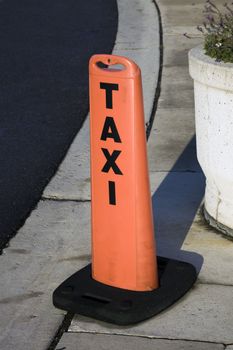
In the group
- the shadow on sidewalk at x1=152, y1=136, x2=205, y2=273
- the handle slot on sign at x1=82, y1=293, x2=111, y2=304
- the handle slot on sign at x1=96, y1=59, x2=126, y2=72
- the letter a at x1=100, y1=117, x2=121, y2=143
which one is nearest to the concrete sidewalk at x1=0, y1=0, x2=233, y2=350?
the shadow on sidewalk at x1=152, y1=136, x2=205, y2=273

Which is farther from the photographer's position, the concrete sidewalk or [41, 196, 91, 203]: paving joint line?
[41, 196, 91, 203]: paving joint line

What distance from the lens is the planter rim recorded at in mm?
5023

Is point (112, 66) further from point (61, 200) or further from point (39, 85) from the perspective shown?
point (39, 85)

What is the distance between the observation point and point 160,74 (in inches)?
354

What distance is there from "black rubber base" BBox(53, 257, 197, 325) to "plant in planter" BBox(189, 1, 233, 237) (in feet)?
1.97

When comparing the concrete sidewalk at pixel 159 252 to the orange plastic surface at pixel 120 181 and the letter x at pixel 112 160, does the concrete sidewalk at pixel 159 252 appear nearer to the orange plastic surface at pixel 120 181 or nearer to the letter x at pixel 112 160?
the orange plastic surface at pixel 120 181

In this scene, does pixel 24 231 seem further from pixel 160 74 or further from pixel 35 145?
pixel 160 74

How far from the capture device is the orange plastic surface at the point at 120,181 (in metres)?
4.47

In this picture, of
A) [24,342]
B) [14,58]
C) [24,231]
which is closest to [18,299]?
[24,342]

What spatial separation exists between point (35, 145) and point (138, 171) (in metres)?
2.93

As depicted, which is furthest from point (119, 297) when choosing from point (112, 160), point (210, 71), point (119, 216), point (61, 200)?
point (61, 200)

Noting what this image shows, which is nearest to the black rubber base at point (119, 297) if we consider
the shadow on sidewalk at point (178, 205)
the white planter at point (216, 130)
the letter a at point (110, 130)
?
the shadow on sidewalk at point (178, 205)

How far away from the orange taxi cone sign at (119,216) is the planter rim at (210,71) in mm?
604

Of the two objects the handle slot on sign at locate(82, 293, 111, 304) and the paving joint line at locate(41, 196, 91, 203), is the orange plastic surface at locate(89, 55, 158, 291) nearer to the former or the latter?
the handle slot on sign at locate(82, 293, 111, 304)
